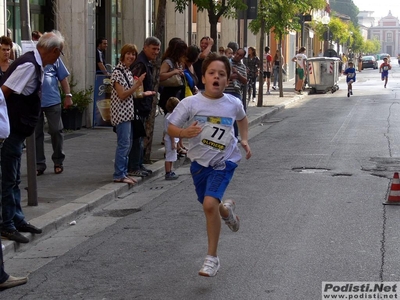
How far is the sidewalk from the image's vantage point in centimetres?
892

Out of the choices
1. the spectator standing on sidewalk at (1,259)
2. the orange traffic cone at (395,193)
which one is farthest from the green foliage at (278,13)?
the spectator standing on sidewalk at (1,259)

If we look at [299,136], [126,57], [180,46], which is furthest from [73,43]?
[126,57]

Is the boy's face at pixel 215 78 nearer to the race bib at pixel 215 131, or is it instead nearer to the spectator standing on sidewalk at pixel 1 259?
the race bib at pixel 215 131

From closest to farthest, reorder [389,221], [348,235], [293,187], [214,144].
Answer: [214,144], [348,235], [389,221], [293,187]

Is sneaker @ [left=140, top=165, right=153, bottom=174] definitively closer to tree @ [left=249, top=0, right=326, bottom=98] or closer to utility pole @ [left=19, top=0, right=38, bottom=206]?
utility pole @ [left=19, top=0, right=38, bottom=206]

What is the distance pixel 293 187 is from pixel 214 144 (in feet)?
14.2

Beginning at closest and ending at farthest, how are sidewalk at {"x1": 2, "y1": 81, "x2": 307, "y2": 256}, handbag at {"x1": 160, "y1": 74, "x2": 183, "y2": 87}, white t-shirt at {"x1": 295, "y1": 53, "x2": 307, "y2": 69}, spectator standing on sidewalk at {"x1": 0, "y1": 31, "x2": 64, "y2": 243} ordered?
spectator standing on sidewalk at {"x1": 0, "y1": 31, "x2": 64, "y2": 243} < sidewalk at {"x1": 2, "y1": 81, "x2": 307, "y2": 256} < handbag at {"x1": 160, "y1": 74, "x2": 183, "y2": 87} < white t-shirt at {"x1": 295, "y1": 53, "x2": 307, "y2": 69}

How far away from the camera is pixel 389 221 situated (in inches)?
344

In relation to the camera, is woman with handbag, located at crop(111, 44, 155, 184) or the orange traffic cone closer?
the orange traffic cone

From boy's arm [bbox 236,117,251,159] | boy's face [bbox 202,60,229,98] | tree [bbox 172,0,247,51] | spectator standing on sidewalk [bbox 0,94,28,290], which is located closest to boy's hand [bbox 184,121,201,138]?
boy's face [bbox 202,60,229,98]

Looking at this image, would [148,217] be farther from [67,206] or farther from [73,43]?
[73,43]

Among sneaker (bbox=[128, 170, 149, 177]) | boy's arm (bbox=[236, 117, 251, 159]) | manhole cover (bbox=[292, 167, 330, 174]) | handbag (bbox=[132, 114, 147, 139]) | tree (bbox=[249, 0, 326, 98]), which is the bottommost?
manhole cover (bbox=[292, 167, 330, 174])

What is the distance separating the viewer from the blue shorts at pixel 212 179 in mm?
6766

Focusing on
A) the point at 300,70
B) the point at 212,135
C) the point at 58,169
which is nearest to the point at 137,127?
the point at 58,169
